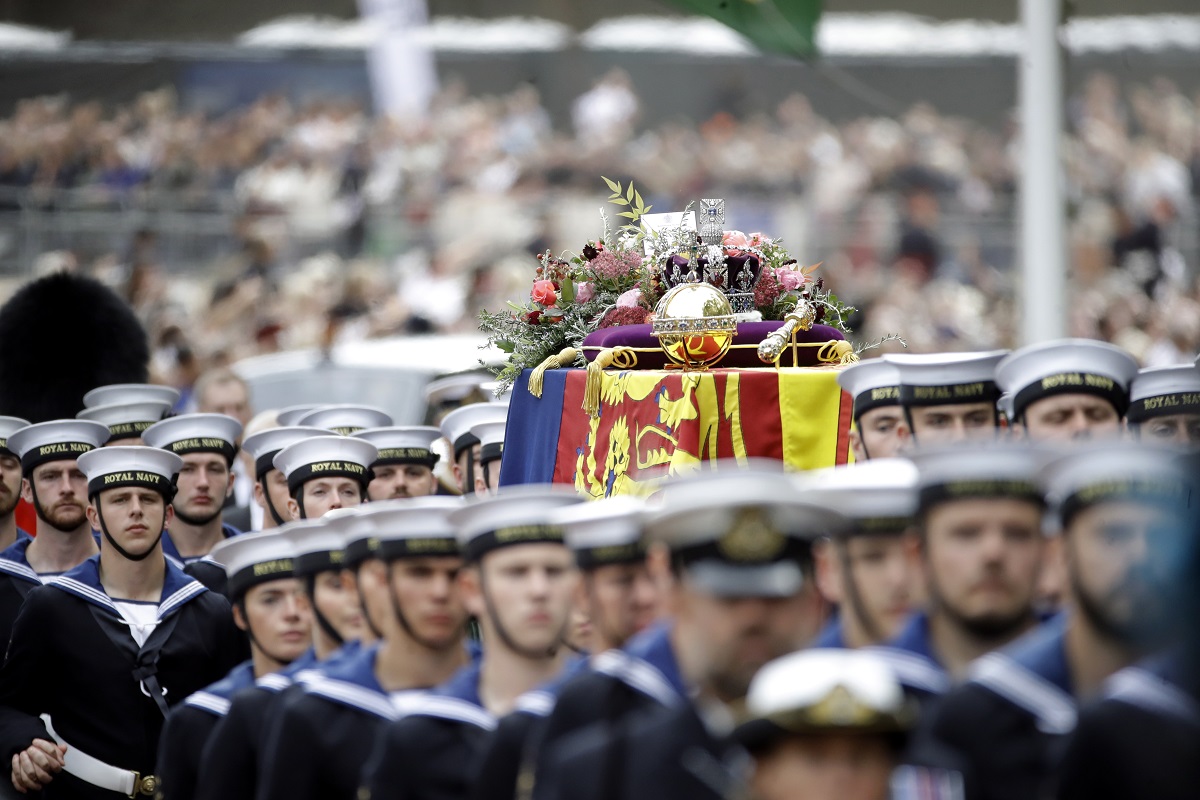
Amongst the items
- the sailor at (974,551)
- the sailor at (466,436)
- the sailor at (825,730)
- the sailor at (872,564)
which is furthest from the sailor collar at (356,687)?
the sailor at (466,436)

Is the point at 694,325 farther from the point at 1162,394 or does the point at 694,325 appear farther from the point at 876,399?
the point at 1162,394

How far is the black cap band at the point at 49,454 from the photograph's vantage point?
8.24 m

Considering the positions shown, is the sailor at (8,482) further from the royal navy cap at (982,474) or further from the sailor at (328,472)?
the royal navy cap at (982,474)

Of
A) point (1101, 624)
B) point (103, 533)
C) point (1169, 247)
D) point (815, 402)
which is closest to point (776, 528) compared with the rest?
point (1101, 624)

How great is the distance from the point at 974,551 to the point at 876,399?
90.8 inches

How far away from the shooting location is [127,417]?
9.42 metres

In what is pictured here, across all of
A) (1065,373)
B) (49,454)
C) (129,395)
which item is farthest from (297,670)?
(129,395)

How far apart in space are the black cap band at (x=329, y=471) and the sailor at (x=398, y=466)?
0.96ft

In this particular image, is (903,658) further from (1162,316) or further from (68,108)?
(68,108)

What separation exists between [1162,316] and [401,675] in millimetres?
11788

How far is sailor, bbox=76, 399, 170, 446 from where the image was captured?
9320 millimetres

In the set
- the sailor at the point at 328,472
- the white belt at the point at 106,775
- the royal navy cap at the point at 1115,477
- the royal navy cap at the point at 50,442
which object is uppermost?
the royal navy cap at the point at 50,442

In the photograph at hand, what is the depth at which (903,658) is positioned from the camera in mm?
4062

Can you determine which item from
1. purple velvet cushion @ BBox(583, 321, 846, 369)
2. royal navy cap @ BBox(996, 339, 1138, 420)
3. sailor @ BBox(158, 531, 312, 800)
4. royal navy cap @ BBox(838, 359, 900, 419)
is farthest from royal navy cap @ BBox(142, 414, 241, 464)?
royal navy cap @ BBox(996, 339, 1138, 420)
